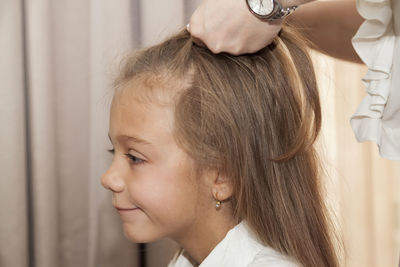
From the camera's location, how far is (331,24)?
104 cm

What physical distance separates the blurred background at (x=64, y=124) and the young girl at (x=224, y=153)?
33 cm

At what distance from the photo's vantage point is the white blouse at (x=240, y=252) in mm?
859

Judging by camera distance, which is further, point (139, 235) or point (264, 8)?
point (139, 235)

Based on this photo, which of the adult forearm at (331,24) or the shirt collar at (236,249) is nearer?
the shirt collar at (236,249)

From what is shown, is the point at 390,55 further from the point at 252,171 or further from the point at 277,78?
the point at 252,171

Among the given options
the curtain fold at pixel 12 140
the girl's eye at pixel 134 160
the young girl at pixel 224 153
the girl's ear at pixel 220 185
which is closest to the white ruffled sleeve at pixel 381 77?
the young girl at pixel 224 153

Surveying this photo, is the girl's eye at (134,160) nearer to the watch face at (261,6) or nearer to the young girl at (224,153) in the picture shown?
the young girl at (224,153)

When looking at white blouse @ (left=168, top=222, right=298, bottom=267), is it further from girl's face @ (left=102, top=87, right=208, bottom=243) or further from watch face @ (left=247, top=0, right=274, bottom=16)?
watch face @ (left=247, top=0, right=274, bottom=16)

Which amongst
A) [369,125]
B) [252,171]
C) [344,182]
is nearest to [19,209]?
[252,171]

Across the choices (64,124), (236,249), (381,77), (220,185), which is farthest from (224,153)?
(64,124)

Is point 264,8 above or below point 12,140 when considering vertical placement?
above

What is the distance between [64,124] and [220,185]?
1.74ft

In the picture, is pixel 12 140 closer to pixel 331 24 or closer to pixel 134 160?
pixel 134 160

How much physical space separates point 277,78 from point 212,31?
0.17 meters
